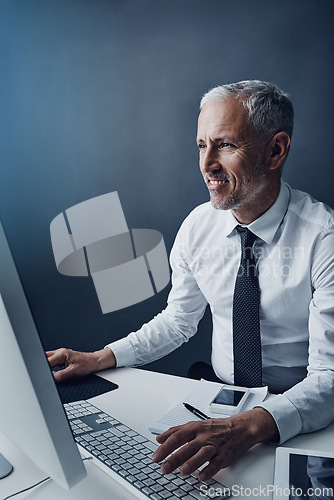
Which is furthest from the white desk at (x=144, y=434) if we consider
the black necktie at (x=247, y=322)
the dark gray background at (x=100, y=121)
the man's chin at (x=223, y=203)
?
the dark gray background at (x=100, y=121)

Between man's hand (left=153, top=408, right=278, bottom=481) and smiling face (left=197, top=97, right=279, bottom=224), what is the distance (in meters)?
0.71

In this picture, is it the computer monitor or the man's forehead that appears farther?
the man's forehead

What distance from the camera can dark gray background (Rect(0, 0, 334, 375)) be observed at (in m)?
2.17

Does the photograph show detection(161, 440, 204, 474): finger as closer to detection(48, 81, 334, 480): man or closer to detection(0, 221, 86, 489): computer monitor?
detection(0, 221, 86, 489): computer monitor

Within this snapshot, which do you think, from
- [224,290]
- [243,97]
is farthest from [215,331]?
[243,97]

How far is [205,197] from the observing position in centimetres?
222

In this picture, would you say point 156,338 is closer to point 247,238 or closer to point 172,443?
point 247,238

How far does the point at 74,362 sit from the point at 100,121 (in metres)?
1.44

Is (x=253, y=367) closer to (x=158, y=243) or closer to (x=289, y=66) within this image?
(x=158, y=243)

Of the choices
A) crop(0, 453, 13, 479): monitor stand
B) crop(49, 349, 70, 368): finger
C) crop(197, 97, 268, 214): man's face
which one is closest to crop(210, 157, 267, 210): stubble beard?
crop(197, 97, 268, 214): man's face

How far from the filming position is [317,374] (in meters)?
1.10

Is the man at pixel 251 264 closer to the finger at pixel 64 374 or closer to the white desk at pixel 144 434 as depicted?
Answer: the finger at pixel 64 374

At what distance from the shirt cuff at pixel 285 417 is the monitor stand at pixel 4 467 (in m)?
0.51

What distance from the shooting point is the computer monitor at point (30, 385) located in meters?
0.53
